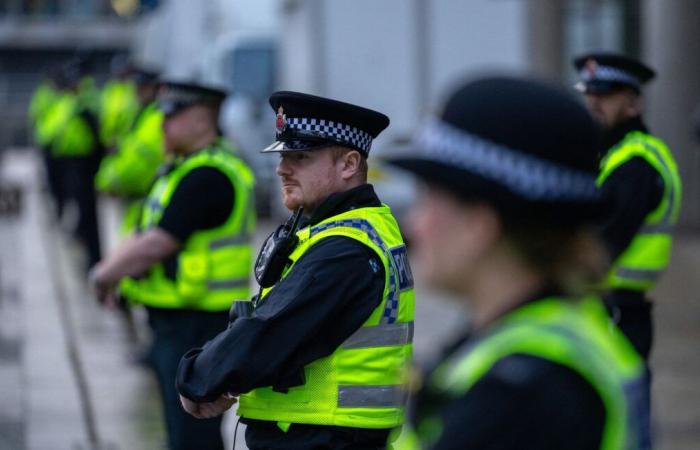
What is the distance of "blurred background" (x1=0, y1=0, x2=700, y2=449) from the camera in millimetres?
9062

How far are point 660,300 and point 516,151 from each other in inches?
438

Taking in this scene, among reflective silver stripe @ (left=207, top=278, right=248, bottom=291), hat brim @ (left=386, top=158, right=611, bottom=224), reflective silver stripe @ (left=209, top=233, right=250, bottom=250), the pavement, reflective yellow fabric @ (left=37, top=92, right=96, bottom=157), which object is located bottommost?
the pavement

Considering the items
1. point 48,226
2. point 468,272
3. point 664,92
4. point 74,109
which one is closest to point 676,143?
point 664,92

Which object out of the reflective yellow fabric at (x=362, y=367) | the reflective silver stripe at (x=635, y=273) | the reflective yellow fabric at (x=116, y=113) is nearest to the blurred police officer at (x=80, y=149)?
the reflective yellow fabric at (x=116, y=113)

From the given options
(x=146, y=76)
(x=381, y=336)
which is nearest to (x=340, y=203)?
(x=381, y=336)

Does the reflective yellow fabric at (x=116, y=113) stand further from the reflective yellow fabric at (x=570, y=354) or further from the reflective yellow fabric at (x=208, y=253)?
the reflective yellow fabric at (x=570, y=354)

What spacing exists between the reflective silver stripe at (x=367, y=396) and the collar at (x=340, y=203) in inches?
19.7

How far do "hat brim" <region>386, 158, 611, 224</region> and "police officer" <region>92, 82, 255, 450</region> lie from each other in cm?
356

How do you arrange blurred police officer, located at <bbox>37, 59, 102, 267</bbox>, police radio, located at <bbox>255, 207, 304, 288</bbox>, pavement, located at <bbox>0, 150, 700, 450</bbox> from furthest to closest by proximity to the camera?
blurred police officer, located at <bbox>37, 59, 102, 267</bbox>, pavement, located at <bbox>0, 150, 700, 450</bbox>, police radio, located at <bbox>255, 207, 304, 288</bbox>

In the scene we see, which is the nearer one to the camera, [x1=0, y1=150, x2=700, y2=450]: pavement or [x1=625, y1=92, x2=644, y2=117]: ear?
[x1=625, y1=92, x2=644, y2=117]: ear

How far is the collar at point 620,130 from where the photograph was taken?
18.5ft

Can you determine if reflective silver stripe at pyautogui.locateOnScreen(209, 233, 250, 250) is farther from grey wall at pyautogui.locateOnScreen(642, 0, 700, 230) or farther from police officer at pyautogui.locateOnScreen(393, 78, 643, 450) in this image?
grey wall at pyautogui.locateOnScreen(642, 0, 700, 230)

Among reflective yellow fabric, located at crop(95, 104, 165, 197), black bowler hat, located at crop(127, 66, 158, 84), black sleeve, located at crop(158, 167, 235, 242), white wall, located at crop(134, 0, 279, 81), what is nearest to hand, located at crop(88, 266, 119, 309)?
black sleeve, located at crop(158, 167, 235, 242)

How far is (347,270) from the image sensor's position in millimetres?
3760
